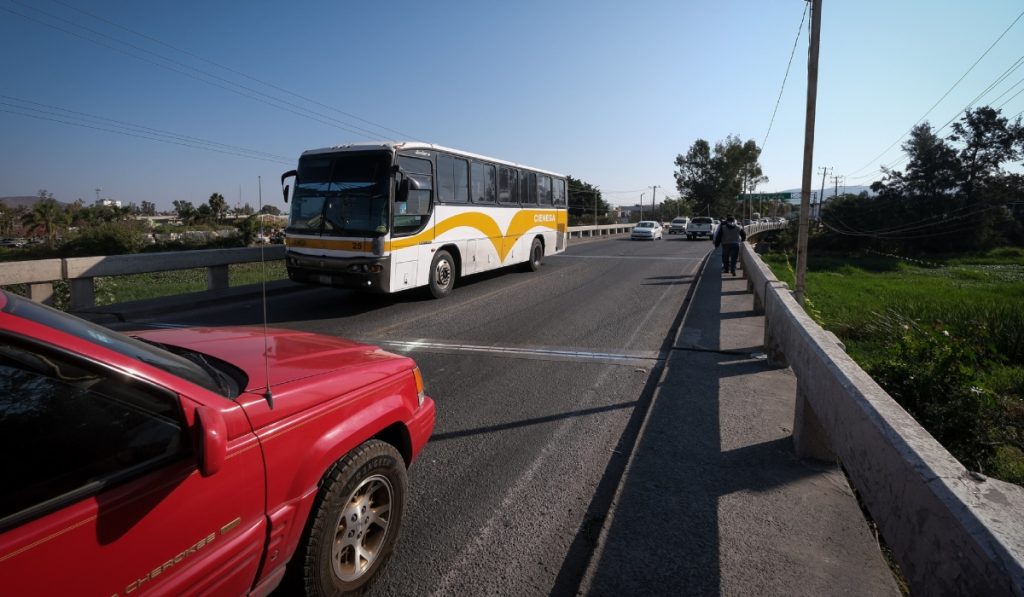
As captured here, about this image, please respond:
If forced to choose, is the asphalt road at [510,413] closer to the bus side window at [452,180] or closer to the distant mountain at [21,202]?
the bus side window at [452,180]

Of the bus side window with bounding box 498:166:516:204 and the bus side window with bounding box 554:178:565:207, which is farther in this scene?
the bus side window with bounding box 554:178:565:207

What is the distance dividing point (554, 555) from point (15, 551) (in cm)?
229

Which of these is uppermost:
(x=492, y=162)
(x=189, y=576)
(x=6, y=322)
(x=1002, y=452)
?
(x=492, y=162)

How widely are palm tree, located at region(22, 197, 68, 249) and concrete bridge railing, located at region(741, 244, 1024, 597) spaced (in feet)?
230

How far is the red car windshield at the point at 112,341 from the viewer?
1.69m

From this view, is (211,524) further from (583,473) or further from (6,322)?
(583,473)

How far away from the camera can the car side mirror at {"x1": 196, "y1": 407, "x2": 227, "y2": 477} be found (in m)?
1.75

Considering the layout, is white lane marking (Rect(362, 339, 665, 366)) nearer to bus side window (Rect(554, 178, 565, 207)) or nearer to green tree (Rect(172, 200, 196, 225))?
green tree (Rect(172, 200, 196, 225))

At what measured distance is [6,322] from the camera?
4.97 ft

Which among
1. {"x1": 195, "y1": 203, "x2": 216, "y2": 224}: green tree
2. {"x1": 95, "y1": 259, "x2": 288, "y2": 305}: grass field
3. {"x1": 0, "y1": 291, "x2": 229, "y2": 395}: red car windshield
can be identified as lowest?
{"x1": 95, "y1": 259, "x2": 288, "y2": 305}: grass field

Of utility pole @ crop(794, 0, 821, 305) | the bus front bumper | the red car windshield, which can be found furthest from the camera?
the bus front bumper

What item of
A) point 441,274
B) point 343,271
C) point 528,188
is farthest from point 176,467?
point 528,188

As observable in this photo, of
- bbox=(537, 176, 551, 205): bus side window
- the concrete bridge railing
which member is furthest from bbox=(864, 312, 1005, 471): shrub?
bbox=(537, 176, 551, 205): bus side window

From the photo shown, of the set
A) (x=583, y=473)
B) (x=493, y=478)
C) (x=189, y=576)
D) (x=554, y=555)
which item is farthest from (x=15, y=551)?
(x=583, y=473)
